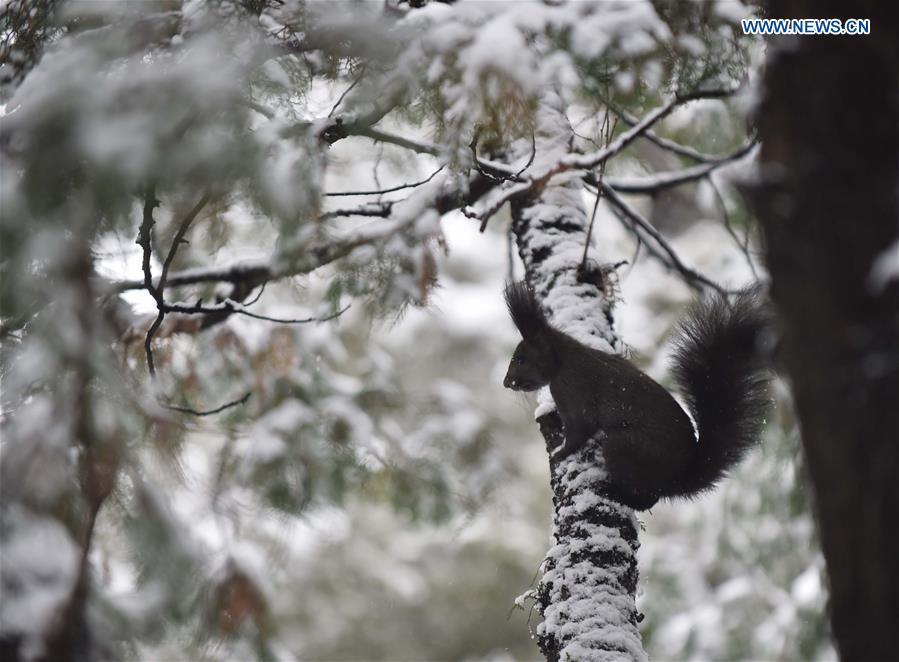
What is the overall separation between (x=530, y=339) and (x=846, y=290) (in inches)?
73.2

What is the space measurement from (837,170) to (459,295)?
10049 mm

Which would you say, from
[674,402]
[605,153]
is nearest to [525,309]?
[674,402]

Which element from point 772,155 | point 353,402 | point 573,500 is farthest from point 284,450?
point 772,155

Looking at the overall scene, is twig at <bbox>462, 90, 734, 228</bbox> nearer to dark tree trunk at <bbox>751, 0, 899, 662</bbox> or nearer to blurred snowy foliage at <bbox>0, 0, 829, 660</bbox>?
blurred snowy foliage at <bbox>0, 0, 829, 660</bbox>

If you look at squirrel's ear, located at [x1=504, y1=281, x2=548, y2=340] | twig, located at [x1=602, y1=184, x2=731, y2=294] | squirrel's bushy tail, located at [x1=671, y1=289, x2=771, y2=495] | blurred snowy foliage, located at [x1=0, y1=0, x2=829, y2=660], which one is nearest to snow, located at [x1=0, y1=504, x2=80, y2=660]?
blurred snowy foliage, located at [x1=0, y1=0, x2=829, y2=660]

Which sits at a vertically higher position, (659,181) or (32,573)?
(659,181)

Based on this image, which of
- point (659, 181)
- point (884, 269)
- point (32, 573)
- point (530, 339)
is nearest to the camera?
point (884, 269)

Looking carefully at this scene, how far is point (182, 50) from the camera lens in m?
1.70

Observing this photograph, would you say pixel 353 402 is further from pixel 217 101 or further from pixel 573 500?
pixel 217 101

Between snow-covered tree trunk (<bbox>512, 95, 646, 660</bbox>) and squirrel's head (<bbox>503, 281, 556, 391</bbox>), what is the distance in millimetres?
45

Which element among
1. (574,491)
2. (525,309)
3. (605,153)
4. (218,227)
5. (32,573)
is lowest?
(32,573)

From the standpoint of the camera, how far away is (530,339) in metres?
2.78

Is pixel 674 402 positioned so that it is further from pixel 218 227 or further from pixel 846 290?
pixel 846 290

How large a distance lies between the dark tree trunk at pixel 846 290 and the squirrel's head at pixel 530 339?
66.2 inches
